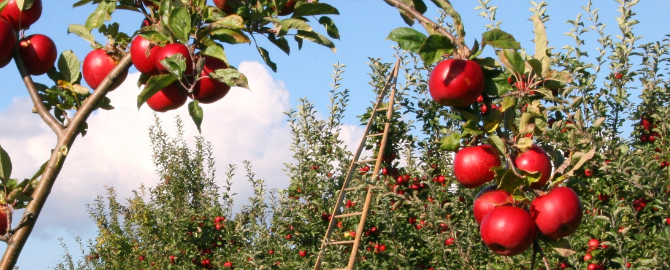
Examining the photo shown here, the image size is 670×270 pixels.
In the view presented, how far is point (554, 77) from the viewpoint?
3.73 feet

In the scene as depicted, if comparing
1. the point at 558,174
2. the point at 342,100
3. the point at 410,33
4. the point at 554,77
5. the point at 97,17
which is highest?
the point at 342,100

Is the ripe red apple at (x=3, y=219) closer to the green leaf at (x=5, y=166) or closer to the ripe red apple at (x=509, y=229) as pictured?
the green leaf at (x=5, y=166)

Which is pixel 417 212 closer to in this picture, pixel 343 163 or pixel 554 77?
pixel 343 163

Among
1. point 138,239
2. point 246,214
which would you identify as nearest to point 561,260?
point 246,214

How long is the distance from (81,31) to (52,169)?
0.32 m

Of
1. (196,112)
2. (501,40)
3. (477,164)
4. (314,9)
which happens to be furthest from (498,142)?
(196,112)

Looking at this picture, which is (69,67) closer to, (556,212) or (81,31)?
(81,31)

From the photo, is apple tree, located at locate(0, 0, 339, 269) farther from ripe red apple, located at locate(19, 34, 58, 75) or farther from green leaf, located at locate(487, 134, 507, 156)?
green leaf, located at locate(487, 134, 507, 156)

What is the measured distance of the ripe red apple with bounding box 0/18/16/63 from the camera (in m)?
1.11

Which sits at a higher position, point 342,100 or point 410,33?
point 342,100

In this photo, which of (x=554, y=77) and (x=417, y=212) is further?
(x=417, y=212)

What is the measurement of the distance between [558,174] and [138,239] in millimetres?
7828

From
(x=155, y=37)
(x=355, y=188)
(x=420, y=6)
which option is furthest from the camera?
(x=355, y=188)

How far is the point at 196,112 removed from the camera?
98 centimetres
